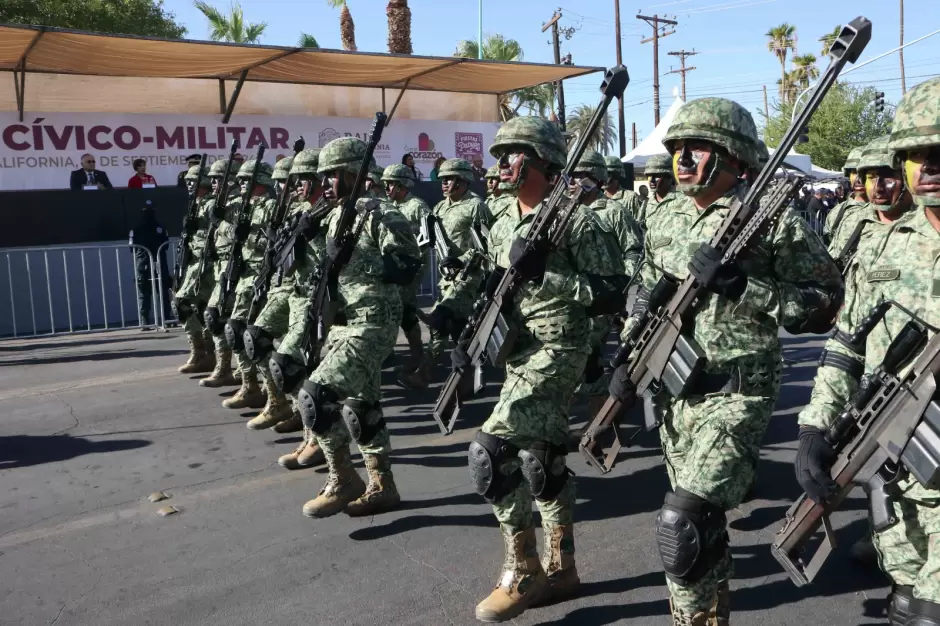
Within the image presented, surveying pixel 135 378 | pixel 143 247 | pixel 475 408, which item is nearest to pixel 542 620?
pixel 475 408

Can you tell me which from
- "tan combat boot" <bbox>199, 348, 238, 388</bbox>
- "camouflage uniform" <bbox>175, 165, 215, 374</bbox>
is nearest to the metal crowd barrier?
"camouflage uniform" <bbox>175, 165, 215, 374</bbox>

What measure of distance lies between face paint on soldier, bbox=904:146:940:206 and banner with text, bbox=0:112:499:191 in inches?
466

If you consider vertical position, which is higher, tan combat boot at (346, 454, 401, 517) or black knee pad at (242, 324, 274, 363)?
black knee pad at (242, 324, 274, 363)

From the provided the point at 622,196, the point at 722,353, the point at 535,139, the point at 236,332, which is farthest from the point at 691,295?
the point at 622,196

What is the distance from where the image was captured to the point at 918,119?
95.5 inches

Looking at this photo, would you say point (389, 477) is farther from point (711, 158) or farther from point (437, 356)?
point (437, 356)

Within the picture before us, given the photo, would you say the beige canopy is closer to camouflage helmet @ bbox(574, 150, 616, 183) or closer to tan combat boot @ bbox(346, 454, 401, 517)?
camouflage helmet @ bbox(574, 150, 616, 183)

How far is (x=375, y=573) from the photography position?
4293mm

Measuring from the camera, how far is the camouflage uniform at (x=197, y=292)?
8.67 metres

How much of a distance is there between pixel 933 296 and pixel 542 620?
2240mm

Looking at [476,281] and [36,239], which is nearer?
[476,281]

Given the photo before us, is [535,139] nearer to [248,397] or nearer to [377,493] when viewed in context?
[377,493]

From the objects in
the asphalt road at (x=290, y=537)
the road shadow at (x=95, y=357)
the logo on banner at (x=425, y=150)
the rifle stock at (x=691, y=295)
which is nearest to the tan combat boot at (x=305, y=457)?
the asphalt road at (x=290, y=537)

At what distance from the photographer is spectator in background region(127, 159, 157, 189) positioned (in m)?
14.4
